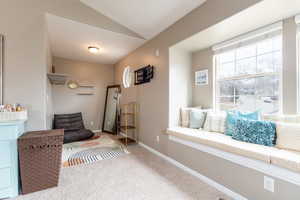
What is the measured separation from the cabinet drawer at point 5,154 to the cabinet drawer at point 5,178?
6cm

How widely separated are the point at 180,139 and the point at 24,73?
2.76m

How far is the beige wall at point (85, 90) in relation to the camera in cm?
462

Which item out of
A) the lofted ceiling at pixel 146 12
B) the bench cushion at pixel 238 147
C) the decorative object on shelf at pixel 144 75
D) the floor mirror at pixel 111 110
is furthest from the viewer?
the floor mirror at pixel 111 110

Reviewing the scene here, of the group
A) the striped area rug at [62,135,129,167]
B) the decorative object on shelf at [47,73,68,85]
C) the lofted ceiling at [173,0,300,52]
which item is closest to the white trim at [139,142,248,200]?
the striped area rug at [62,135,129,167]

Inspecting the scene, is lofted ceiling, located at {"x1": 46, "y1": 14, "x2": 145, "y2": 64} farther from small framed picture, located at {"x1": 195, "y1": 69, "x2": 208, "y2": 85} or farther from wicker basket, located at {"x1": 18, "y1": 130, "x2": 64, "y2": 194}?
wicker basket, located at {"x1": 18, "y1": 130, "x2": 64, "y2": 194}

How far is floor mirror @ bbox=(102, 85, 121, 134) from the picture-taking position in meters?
4.84

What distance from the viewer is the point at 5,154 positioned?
1.68m

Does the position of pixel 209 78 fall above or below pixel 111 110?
above

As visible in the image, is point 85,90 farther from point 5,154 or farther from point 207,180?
point 207,180

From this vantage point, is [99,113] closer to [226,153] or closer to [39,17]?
[39,17]

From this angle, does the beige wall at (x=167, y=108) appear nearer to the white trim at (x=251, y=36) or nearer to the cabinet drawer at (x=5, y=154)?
the white trim at (x=251, y=36)

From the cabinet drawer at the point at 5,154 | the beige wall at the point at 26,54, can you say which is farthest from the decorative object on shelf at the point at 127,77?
the cabinet drawer at the point at 5,154

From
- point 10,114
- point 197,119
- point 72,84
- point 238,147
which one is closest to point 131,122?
point 197,119

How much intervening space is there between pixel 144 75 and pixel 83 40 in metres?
1.65
